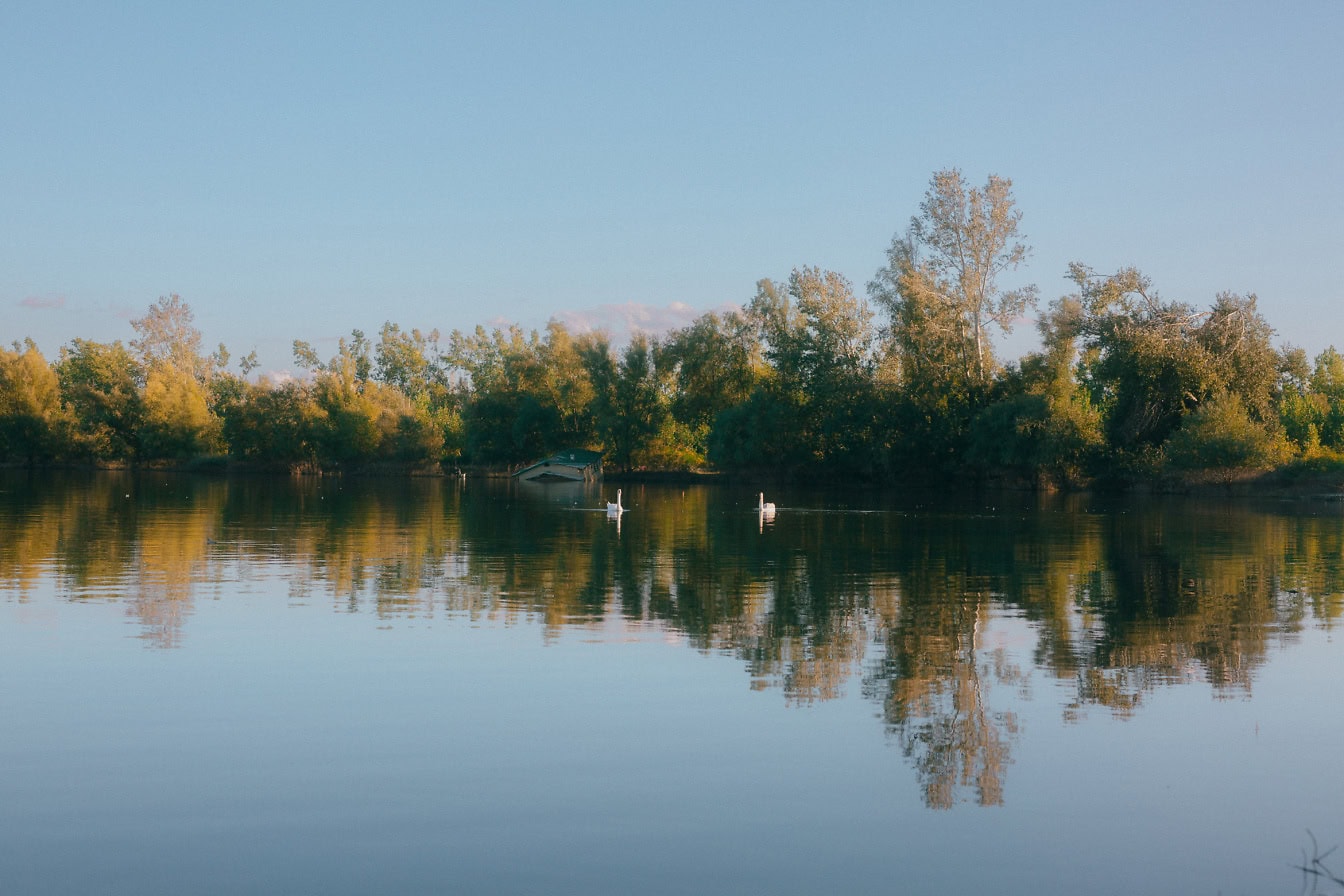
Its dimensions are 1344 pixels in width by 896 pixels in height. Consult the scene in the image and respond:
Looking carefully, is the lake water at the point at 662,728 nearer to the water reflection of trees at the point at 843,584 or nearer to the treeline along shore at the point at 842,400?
the water reflection of trees at the point at 843,584

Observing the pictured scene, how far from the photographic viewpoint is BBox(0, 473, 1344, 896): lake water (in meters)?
7.88

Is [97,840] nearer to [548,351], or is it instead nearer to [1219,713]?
[1219,713]

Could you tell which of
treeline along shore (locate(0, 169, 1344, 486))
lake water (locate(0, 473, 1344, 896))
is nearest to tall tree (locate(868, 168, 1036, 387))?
treeline along shore (locate(0, 169, 1344, 486))

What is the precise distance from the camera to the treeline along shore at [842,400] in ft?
223

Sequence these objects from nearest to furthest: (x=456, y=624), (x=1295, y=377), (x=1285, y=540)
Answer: (x=456, y=624) < (x=1285, y=540) < (x=1295, y=377)

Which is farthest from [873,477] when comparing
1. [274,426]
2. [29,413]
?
[29,413]

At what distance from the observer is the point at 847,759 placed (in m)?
10.2

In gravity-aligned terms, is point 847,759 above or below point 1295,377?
below

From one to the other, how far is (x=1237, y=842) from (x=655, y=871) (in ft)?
13.1

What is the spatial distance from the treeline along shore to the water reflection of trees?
23.3 m

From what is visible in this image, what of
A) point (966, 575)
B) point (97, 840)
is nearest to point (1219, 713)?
point (97, 840)

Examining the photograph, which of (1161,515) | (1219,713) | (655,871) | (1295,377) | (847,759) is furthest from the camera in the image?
(1295,377)

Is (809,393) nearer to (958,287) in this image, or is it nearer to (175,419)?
(958,287)

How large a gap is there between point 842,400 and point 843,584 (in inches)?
2328
